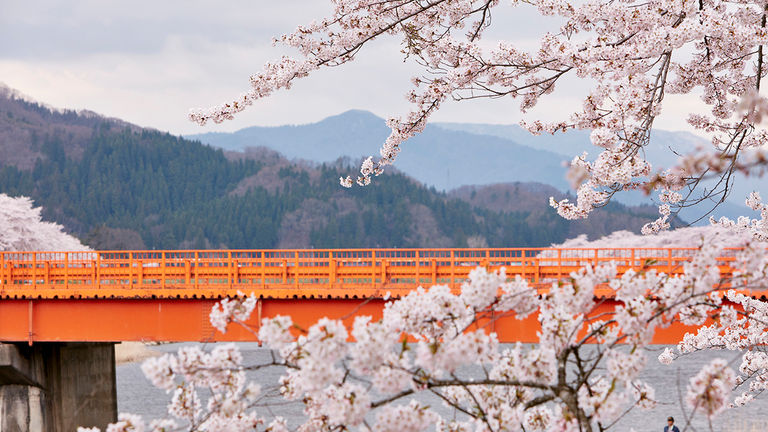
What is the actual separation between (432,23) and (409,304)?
8616 millimetres

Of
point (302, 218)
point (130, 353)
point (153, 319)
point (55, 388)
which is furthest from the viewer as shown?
point (302, 218)

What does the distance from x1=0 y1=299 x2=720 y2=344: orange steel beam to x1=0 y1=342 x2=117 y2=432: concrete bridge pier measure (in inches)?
141

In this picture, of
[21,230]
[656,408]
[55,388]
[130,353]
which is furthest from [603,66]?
[130,353]

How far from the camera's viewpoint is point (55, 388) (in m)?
34.0

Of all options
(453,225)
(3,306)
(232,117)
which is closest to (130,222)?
(453,225)

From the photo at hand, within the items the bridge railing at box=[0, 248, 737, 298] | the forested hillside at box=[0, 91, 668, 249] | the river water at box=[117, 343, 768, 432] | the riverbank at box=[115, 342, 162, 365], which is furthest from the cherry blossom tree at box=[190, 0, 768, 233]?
the forested hillside at box=[0, 91, 668, 249]

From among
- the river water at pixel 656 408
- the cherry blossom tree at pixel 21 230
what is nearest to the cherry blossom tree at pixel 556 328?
the river water at pixel 656 408

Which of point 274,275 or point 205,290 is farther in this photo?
point 274,275

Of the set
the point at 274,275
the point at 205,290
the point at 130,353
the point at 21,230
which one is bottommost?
the point at 130,353

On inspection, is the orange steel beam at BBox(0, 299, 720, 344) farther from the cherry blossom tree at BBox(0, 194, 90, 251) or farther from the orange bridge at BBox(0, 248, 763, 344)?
the cherry blossom tree at BBox(0, 194, 90, 251)

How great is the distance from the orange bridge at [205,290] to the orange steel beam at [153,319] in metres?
0.03

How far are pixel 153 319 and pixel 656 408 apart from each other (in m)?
31.5

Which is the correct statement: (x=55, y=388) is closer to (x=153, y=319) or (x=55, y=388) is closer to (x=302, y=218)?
(x=153, y=319)

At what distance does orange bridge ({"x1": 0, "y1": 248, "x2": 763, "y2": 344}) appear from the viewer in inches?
938
